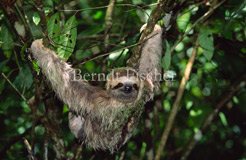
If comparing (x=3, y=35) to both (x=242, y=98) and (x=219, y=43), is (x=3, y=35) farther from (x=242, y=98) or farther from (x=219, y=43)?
(x=242, y=98)

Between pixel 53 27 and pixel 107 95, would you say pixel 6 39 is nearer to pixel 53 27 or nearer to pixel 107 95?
pixel 53 27

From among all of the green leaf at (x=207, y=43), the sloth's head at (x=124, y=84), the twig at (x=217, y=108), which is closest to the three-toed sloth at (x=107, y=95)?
the sloth's head at (x=124, y=84)

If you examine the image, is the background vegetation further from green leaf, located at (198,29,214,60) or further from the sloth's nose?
the sloth's nose

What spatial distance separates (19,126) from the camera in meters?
8.98

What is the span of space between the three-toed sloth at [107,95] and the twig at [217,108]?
167 centimetres

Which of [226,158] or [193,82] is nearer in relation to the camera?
[193,82]

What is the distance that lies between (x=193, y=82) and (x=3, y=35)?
412cm

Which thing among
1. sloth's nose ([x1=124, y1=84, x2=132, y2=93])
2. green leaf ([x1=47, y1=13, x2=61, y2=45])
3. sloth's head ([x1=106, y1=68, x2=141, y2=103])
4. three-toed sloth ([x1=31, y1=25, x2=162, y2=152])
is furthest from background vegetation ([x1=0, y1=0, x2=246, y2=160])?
sloth's nose ([x1=124, y1=84, x2=132, y2=93])

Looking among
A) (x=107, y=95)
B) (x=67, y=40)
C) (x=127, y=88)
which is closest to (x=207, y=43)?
(x=127, y=88)

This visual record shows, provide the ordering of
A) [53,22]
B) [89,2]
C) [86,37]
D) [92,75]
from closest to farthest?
[53,22] < [92,75] < [86,37] < [89,2]

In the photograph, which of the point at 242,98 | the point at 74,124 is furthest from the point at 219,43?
the point at 74,124

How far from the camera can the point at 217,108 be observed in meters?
8.59

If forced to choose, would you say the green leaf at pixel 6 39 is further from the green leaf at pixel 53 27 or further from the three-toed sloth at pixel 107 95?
the green leaf at pixel 53 27

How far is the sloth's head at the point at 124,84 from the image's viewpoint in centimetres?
645
